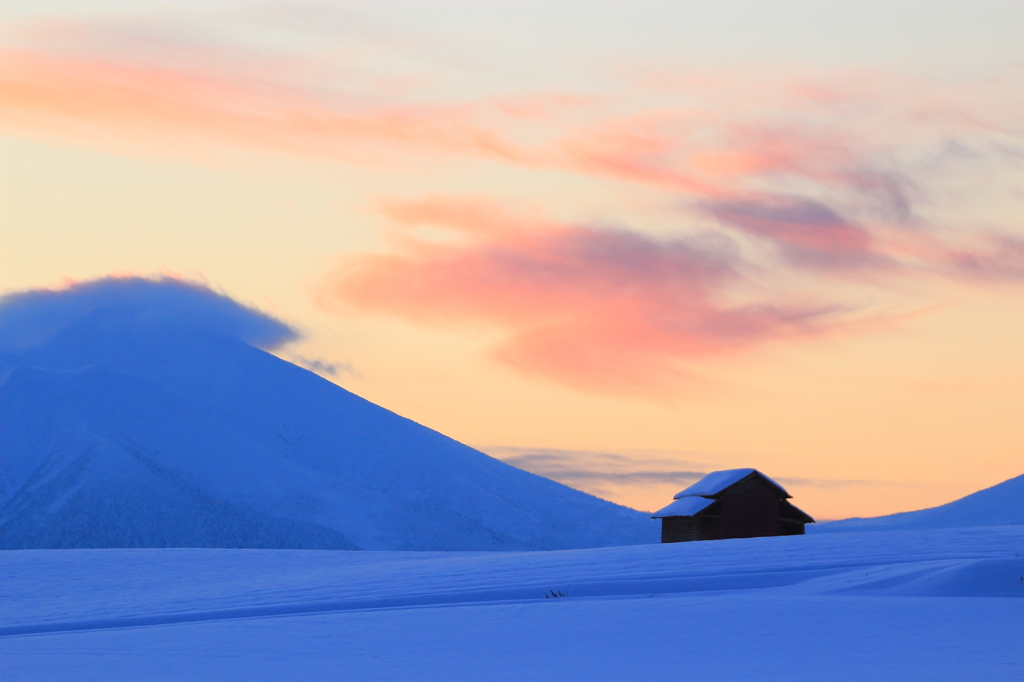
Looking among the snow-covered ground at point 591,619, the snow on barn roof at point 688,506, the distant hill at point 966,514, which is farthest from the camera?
the distant hill at point 966,514

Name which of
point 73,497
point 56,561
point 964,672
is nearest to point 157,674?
point 964,672

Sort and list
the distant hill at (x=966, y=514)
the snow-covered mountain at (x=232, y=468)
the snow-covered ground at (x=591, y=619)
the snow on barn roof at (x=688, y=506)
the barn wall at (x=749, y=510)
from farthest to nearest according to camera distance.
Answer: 1. the snow-covered mountain at (x=232, y=468)
2. the distant hill at (x=966, y=514)
3. the barn wall at (x=749, y=510)
4. the snow on barn roof at (x=688, y=506)
5. the snow-covered ground at (x=591, y=619)

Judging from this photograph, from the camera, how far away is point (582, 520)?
409 feet

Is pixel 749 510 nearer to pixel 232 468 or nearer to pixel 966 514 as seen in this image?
pixel 966 514

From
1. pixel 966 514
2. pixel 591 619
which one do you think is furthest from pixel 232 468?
pixel 591 619

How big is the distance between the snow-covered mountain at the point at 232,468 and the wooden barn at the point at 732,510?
7620cm

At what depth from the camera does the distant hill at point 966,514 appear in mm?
83812

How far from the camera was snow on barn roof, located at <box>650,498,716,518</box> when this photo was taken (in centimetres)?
3709

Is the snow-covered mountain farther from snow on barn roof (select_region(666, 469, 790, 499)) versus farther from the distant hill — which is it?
snow on barn roof (select_region(666, 469, 790, 499))

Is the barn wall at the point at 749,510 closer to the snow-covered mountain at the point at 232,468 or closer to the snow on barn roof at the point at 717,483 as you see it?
the snow on barn roof at the point at 717,483

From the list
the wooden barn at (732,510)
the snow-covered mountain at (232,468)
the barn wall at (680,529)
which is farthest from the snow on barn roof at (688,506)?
the snow-covered mountain at (232,468)

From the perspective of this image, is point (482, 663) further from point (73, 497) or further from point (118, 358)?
point (118, 358)

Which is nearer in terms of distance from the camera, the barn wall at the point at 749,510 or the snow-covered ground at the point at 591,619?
the snow-covered ground at the point at 591,619

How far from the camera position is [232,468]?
131 m
